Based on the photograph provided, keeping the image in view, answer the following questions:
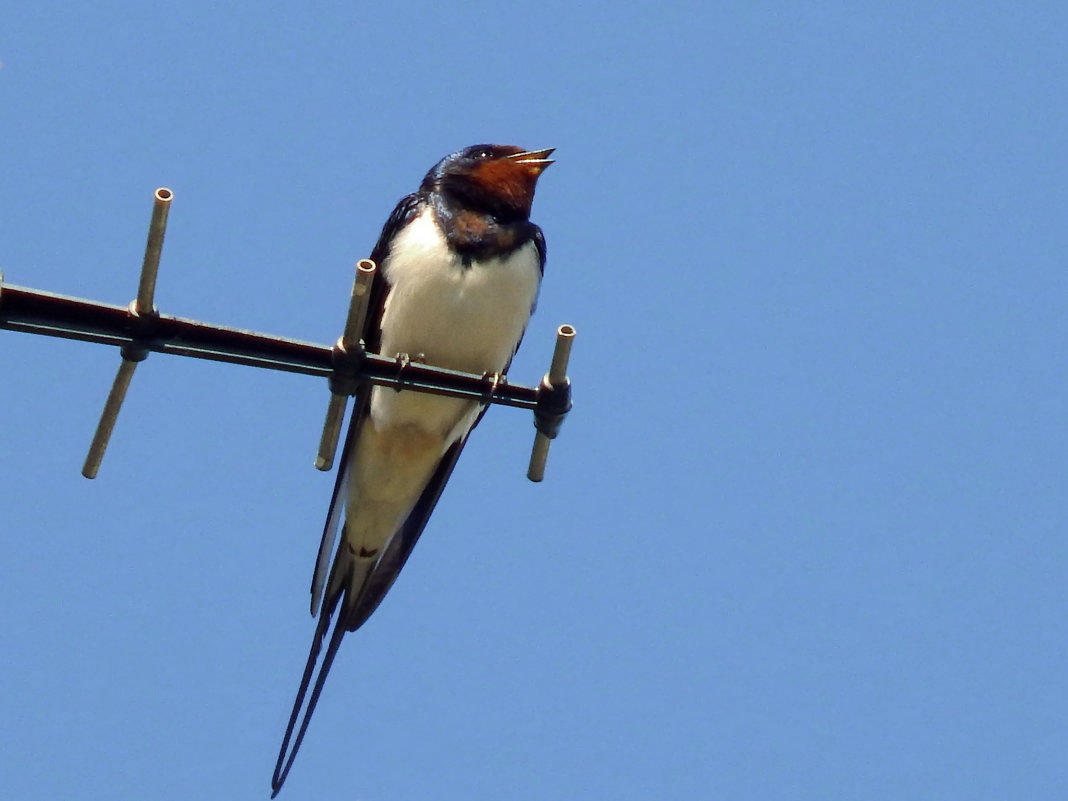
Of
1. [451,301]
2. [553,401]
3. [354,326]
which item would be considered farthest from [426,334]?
[354,326]

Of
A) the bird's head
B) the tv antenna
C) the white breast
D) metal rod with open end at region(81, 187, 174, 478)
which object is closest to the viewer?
the tv antenna

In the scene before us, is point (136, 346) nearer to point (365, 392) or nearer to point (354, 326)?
point (354, 326)

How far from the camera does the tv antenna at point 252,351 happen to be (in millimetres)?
2326

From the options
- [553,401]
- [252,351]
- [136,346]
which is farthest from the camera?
[553,401]

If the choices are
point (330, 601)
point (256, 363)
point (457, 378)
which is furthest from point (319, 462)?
point (330, 601)

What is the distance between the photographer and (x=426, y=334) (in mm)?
4227

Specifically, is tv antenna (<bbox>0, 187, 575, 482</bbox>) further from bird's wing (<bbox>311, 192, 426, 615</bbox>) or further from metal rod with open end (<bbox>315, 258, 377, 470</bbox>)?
bird's wing (<bbox>311, 192, 426, 615</bbox>)

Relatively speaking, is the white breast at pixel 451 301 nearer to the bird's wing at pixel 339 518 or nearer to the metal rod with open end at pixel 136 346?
the bird's wing at pixel 339 518

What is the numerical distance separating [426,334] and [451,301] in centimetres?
12

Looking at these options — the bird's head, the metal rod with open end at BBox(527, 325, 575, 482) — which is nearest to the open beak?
the bird's head

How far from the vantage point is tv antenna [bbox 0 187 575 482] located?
2.33m

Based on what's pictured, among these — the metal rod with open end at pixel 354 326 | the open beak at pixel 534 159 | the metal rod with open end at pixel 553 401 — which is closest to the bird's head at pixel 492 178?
the open beak at pixel 534 159

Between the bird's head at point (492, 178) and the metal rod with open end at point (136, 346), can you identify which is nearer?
the metal rod with open end at point (136, 346)

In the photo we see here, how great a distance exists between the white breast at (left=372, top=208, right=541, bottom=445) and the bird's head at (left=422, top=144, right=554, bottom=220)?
116 millimetres
